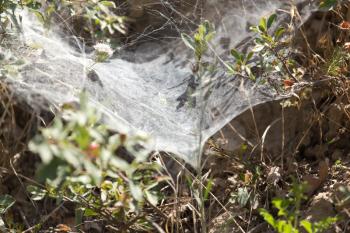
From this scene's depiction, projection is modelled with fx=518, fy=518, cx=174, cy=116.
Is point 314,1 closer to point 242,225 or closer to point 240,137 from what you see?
point 240,137

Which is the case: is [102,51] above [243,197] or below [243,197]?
above

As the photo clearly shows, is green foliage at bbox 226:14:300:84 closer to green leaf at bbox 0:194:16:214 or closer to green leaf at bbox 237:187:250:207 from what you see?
green leaf at bbox 237:187:250:207

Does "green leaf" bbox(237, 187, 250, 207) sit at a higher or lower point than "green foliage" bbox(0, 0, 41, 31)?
lower

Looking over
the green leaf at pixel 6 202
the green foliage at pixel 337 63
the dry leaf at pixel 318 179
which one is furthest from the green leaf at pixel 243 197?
the green leaf at pixel 6 202

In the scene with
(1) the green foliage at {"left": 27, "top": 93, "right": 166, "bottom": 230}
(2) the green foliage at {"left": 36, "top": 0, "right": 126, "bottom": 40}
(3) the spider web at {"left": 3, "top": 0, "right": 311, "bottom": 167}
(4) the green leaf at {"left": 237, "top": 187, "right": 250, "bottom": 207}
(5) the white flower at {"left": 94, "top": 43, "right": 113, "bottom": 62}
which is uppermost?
(2) the green foliage at {"left": 36, "top": 0, "right": 126, "bottom": 40}

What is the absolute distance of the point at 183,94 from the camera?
237 cm

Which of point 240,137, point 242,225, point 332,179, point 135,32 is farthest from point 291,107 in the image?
point 135,32

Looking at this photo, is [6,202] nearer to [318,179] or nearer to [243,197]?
[243,197]

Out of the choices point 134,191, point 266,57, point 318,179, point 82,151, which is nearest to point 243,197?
point 318,179

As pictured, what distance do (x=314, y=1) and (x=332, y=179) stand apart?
88 centimetres

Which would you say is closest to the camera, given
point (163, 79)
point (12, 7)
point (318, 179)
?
point (12, 7)

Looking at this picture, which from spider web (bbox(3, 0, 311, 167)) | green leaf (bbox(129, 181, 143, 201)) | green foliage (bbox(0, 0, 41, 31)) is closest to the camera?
green leaf (bbox(129, 181, 143, 201))

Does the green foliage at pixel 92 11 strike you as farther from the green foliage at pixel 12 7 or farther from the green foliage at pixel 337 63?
the green foliage at pixel 337 63

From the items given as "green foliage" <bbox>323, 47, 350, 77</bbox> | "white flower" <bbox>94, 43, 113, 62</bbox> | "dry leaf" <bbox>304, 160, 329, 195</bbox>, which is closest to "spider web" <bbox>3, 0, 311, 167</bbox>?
"white flower" <bbox>94, 43, 113, 62</bbox>
